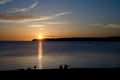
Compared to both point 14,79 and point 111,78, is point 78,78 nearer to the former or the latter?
point 111,78

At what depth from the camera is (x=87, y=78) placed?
11.1 meters

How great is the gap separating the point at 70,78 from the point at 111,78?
2231 millimetres

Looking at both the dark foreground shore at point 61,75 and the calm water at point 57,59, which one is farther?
the calm water at point 57,59

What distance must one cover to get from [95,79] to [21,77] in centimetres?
405

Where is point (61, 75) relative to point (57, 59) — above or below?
below

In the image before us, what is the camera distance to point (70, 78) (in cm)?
1105

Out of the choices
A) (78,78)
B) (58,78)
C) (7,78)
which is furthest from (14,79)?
(78,78)

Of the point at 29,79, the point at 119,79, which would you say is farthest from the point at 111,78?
the point at 29,79

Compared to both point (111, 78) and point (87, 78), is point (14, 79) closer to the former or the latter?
point (87, 78)

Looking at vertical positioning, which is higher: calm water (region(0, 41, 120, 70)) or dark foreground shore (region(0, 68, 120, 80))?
calm water (region(0, 41, 120, 70))

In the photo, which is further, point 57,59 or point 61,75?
point 57,59

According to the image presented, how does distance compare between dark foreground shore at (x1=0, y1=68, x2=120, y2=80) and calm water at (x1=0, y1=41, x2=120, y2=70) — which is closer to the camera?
dark foreground shore at (x1=0, y1=68, x2=120, y2=80)

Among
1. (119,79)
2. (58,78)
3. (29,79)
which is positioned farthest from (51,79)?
(119,79)

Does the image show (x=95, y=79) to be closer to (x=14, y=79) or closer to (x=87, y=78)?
(x=87, y=78)
